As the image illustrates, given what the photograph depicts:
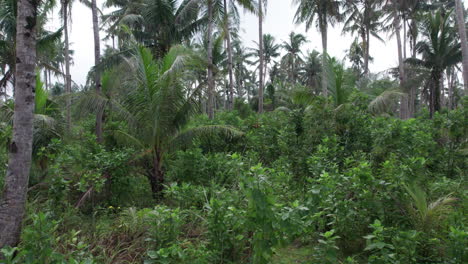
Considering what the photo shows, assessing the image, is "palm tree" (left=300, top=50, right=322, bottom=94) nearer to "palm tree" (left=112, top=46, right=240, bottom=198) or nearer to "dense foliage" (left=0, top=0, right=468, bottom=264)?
"dense foliage" (left=0, top=0, right=468, bottom=264)

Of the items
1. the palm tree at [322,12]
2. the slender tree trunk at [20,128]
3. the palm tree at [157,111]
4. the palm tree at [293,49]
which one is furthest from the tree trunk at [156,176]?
the palm tree at [293,49]

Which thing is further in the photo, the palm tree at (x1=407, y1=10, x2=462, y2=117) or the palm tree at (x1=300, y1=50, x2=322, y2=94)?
the palm tree at (x1=300, y1=50, x2=322, y2=94)

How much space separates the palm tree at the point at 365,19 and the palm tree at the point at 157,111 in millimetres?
16436

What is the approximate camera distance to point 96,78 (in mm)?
11617

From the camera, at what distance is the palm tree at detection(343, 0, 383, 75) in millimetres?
20134

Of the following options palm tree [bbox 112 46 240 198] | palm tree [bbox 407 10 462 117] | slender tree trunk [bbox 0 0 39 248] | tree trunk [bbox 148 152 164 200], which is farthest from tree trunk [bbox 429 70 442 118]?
slender tree trunk [bbox 0 0 39 248]

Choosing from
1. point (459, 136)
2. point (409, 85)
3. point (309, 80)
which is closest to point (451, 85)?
point (309, 80)

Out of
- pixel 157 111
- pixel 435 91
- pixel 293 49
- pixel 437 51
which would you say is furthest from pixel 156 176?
pixel 293 49

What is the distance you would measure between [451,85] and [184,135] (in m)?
38.1

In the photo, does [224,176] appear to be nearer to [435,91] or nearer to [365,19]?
[435,91]

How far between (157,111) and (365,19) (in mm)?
A: 19825

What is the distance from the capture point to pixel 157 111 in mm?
6418

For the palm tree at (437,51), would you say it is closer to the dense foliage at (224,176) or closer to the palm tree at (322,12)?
the dense foliage at (224,176)

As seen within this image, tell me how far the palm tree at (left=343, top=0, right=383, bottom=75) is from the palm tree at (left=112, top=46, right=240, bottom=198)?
1644 cm
